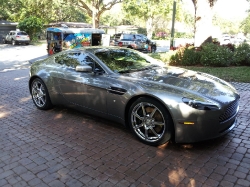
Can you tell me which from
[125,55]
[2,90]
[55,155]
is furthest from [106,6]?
[55,155]

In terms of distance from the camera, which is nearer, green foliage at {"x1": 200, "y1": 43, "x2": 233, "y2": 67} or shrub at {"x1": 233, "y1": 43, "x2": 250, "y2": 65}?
green foliage at {"x1": 200, "y1": 43, "x2": 233, "y2": 67}

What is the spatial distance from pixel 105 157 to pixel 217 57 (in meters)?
8.63

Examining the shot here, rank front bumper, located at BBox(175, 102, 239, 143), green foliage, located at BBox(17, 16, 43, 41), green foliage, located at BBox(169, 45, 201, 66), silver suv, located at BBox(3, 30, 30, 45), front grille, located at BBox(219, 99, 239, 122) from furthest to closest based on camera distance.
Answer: green foliage, located at BBox(17, 16, 43, 41)
silver suv, located at BBox(3, 30, 30, 45)
green foliage, located at BBox(169, 45, 201, 66)
front grille, located at BBox(219, 99, 239, 122)
front bumper, located at BBox(175, 102, 239, 143)

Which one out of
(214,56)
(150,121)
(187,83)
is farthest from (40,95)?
(214,56)

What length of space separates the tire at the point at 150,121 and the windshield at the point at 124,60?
844 mm

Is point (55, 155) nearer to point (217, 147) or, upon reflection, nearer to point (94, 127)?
point (94, 127)

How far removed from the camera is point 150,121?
3703mm

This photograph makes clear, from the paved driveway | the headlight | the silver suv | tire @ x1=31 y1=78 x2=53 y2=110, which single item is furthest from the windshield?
the silver suv

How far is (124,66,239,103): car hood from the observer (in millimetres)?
3578

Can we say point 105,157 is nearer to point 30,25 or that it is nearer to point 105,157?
point 105,157

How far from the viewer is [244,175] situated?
9.82 ft

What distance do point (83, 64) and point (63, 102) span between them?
0.93 m

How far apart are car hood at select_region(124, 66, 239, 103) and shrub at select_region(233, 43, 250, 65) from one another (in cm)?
728

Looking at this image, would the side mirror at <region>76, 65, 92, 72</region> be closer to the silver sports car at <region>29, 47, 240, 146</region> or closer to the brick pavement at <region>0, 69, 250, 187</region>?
the silver sports car at <region>29, 47, 240, 146</region>
